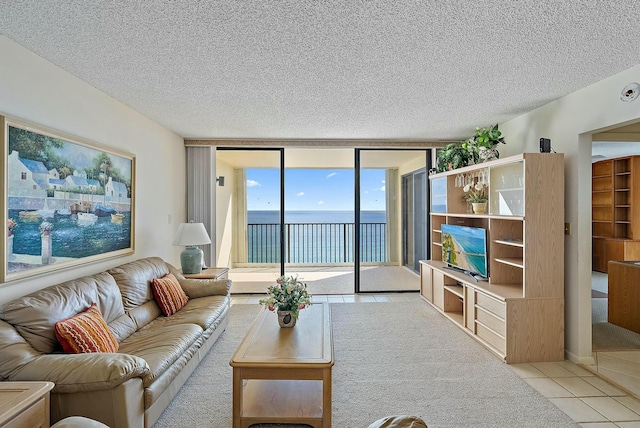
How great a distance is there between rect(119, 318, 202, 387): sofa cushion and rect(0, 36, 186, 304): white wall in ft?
2.52

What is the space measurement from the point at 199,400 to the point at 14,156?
2119 millimetres

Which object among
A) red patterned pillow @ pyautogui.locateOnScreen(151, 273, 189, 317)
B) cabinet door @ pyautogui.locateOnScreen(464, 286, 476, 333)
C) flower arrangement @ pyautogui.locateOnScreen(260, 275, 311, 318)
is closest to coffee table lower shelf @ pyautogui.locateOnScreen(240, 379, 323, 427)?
flower arrangement @ pyautogui.locateOnScreen(260, 275, 311, 318)

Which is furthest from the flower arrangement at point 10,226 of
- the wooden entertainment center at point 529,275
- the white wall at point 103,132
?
the wooden entertainment center at point 529,275

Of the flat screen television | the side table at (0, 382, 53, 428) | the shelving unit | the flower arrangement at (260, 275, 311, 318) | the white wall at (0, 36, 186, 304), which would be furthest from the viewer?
the shelving unit

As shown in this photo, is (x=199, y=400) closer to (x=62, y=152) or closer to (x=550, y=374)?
(x=62, y=152)

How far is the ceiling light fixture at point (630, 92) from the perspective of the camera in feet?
8.30

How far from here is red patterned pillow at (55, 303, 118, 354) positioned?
2.05m

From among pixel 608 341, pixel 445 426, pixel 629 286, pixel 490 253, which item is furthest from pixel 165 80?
pixel 629 286

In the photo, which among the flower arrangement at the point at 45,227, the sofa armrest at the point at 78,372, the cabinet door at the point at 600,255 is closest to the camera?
the sofa armrest at the point at 78,372

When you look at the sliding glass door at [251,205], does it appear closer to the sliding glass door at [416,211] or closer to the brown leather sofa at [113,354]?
the sliding glass door at [416,211]

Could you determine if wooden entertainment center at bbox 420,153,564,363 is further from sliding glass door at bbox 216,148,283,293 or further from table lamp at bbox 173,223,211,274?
table lamp at bbox 173,223,211,274

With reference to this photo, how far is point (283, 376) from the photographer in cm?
212

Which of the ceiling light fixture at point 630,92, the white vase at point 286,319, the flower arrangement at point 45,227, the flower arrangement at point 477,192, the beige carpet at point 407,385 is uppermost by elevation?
the ceiling light fixture at point 630,92

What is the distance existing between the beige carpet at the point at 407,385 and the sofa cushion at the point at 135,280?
85 cm
